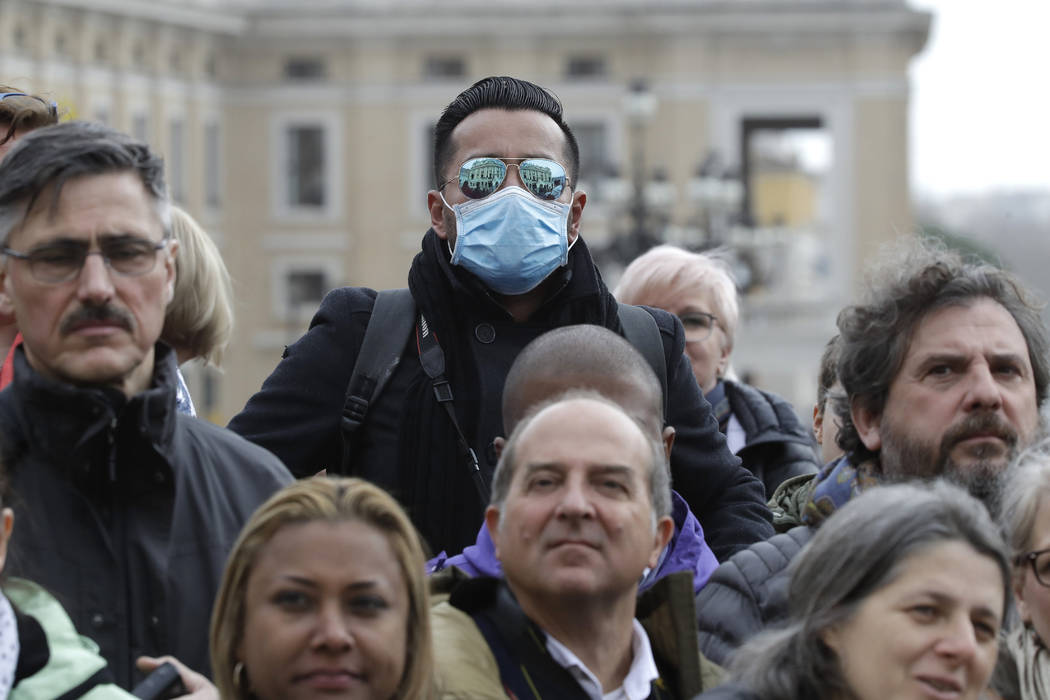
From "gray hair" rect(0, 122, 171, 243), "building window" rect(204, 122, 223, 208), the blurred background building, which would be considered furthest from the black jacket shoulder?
"building window" rect(204, 122, 223, 208)

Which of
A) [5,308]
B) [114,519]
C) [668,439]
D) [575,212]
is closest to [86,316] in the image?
[114,519]

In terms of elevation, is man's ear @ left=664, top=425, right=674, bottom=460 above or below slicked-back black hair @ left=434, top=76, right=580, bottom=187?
below

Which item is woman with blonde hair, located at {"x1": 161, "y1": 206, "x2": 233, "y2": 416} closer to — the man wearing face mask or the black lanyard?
the man wearing face mask

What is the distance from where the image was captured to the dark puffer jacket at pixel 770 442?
6016 mm

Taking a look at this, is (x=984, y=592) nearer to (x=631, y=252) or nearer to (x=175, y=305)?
(x=175, y=305)

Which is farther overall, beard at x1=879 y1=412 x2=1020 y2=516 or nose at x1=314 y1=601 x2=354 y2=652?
beard at x1=879 y1=412 x2=1020 y2=516

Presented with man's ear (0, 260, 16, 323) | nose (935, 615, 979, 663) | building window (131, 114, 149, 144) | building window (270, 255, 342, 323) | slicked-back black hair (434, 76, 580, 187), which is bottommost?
building window (270, 255, 342, 323)

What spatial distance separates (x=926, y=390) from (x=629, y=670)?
107 cm

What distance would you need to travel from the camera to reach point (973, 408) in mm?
4441

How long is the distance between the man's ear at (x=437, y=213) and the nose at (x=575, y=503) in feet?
4.14

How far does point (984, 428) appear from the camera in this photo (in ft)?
14.6

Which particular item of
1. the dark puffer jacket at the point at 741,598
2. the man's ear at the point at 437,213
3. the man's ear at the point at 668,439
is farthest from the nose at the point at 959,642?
the man's ear at the point at 437,213

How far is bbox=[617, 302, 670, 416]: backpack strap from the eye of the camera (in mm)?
4762

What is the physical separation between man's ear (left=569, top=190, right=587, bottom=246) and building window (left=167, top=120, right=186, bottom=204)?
155ft
